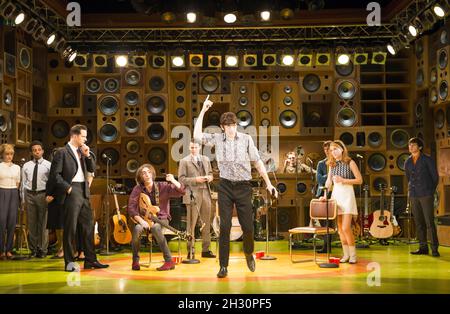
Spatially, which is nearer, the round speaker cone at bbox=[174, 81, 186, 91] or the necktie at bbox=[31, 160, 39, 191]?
the necktie at bbox=[31, 160, 39, 191]

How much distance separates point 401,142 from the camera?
12.7 meters

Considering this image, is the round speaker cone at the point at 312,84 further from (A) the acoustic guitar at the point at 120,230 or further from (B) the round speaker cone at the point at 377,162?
(A) the acoustic guitar at the point at 120,230

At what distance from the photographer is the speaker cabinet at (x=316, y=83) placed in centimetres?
1302

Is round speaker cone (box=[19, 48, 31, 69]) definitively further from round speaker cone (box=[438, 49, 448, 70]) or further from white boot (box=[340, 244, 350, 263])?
round speaker cone (box=[438, 49, 448, 70])

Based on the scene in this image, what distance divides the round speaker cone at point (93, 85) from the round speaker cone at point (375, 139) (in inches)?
219

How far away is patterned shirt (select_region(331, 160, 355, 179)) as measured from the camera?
754 centimetres

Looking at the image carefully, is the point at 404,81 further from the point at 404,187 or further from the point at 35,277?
the point at 35,277

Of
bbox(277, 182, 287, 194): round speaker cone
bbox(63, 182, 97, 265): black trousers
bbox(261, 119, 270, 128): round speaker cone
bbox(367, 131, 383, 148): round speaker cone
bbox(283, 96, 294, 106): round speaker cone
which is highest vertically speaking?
bbox(283, 96, 294, 106): round speaker cone

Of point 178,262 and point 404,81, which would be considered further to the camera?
point 404,81

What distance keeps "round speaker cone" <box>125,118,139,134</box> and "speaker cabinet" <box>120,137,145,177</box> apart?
31cm

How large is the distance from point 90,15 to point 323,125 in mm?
5365

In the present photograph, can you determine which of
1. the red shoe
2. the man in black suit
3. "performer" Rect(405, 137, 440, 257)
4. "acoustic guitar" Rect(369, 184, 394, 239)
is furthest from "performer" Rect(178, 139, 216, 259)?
"acoustic guitar" Rect(369, 184, 394, 239)
